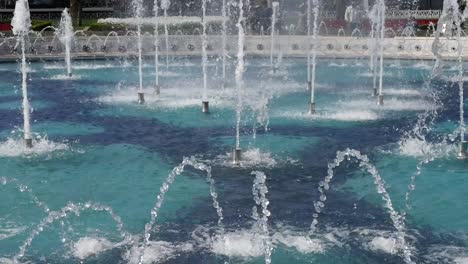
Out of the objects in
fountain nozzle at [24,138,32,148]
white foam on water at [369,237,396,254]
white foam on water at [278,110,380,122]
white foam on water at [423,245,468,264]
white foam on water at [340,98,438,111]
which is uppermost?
white foam on water at [340,98,438,111]

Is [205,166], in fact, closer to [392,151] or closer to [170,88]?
[392,151]

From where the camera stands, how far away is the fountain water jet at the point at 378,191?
8.33 metres

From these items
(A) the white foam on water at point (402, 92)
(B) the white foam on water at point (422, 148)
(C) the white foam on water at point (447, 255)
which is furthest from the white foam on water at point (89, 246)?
(A) the white foam on water at point (402, 92)

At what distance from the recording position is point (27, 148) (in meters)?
13.1

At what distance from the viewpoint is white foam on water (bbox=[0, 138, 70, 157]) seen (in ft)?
42.1

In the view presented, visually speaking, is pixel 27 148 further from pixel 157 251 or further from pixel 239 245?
pixel 239 245

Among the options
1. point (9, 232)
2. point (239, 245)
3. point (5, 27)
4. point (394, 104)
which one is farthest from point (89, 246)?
point (5, 27)

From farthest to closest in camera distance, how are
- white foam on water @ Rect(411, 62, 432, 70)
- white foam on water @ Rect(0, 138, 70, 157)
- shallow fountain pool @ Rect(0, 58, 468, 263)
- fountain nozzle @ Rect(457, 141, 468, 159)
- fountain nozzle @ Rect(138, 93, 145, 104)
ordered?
1. white foam on water @ Rect(411, 62, 432, 70)
2. fountain nozzle @ Rect(138, 93, 145, 104)
3. white foam on water @ Rect(0, 138, 70, 157)
4. fountain nozzle @ Rect(457, 141, 468, 159)
5. shallow fountain pool @ Rect(0, 58, 468, 263)

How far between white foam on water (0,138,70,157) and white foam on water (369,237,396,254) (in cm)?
672

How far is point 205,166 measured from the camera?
11.7 m

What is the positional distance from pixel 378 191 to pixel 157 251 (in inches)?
152

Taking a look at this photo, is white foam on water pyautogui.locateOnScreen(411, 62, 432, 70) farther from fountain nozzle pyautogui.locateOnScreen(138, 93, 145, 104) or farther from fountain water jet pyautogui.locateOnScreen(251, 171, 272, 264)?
fountain water jet pyautogui.locateOnScreen(251, 171, 272, 264)

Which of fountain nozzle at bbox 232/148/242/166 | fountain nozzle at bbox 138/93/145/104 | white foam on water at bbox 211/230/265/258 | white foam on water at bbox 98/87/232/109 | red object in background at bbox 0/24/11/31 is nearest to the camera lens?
white foam on water at bbox 211/230/265/258

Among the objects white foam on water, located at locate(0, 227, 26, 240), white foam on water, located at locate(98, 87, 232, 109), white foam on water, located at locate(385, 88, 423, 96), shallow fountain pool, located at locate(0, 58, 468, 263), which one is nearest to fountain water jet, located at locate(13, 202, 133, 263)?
shallow fountain pool, located at locate(0, 58, 468, 263)
